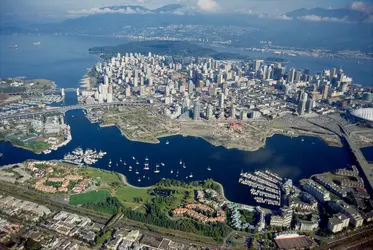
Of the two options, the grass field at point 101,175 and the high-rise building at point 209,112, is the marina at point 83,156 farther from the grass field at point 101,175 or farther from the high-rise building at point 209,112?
the high-rise building at point 209,112

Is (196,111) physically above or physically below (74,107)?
above

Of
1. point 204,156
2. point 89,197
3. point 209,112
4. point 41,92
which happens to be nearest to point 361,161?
point 204,156

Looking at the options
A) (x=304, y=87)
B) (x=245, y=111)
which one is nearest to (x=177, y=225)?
(x=245, y=111)

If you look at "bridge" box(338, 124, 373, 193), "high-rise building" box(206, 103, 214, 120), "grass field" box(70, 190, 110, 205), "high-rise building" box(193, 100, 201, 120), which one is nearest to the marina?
"grass field" box(70, 190, 110, 205)

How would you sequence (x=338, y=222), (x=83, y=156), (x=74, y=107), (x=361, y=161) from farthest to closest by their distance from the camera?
(x=74, y=107), (x=361, y=161), (x=83, y=156), (x=338, y=222)

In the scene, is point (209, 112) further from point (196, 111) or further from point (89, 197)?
point (89, 197)

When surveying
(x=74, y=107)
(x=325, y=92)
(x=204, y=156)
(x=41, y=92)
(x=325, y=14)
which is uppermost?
(x=325, y=14)
